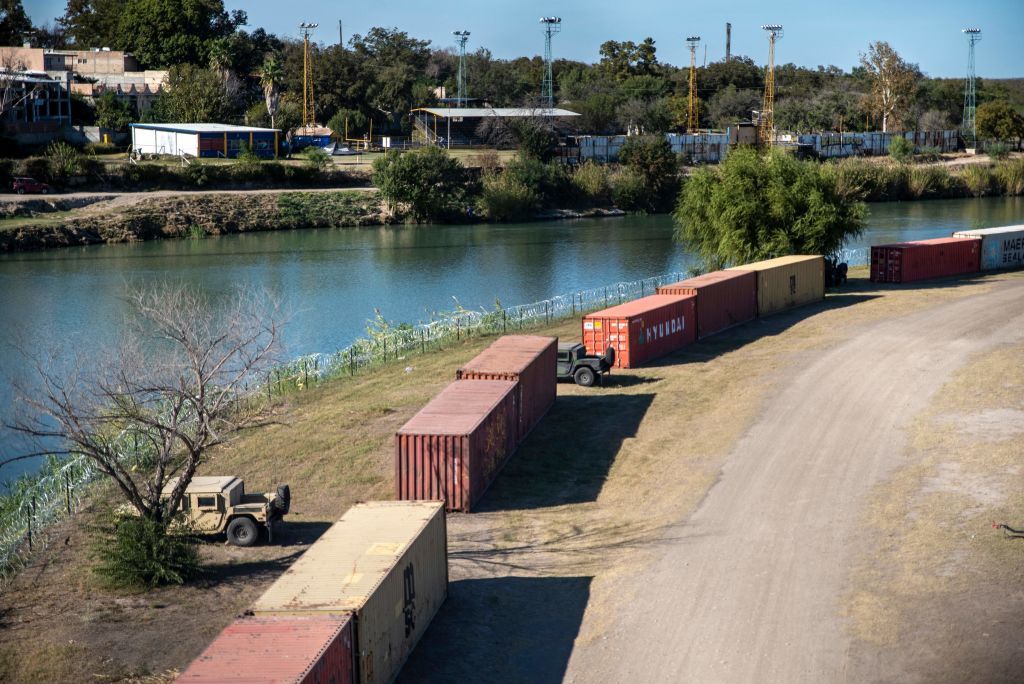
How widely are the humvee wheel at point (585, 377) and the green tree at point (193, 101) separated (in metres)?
105

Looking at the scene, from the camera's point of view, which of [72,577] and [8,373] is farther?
[8,373]

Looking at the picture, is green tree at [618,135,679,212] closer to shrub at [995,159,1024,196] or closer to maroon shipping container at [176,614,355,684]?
shrub at [995,159,1024,196]

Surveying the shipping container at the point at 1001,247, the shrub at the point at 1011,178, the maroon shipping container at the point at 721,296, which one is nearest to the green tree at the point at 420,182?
the shipping container at the point at 1001,247

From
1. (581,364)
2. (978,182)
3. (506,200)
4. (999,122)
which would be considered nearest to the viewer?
(581,364)

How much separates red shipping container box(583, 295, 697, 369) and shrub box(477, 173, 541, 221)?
233 ft

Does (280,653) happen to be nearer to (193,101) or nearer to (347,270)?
(347,270)

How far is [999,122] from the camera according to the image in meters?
166

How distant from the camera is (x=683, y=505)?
93.6ft

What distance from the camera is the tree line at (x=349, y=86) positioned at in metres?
145

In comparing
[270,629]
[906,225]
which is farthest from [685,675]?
[906,225]

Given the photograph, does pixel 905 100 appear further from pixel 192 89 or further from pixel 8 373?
pixel 8 373

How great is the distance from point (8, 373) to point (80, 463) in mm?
16212


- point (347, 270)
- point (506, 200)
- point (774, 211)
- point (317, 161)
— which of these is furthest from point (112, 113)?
point (774, 211)

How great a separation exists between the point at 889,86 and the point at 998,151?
114 ft
